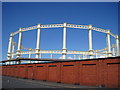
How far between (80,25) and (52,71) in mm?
23840

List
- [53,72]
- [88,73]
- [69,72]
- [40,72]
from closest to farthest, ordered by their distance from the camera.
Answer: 1. [88,73]
2. [69,72]
3. [53,72]
4. [40,72]

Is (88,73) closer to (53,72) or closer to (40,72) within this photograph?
(53,72)

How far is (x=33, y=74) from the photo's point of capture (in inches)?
1137

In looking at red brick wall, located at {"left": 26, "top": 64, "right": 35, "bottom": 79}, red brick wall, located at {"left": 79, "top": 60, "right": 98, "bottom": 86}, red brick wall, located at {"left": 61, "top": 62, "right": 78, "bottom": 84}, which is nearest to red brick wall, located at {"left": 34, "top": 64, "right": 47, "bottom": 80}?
red brick wall, located at {"left": 26, "top": 64, "right": 35, "bottom": 79}

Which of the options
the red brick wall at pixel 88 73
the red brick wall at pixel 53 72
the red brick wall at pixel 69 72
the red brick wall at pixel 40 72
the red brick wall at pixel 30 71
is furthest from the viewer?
the red brick wall at pixel 30 71

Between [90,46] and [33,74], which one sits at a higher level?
[90,46]

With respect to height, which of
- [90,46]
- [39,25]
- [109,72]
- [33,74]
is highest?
[39,25]

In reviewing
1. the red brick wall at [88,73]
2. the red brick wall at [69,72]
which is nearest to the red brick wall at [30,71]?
the red brick wall at [69,72]

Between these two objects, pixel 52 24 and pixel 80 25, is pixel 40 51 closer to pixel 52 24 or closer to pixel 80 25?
pixel 52 24

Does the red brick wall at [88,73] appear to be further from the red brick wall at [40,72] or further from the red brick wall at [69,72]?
the red brick wall at [40,72]

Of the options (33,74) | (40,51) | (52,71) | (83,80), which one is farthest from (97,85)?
(40,51)

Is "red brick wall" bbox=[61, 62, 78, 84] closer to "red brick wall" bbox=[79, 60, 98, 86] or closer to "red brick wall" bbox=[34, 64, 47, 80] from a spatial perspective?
"red brick wall" bbox=[79, 60, 98, 86]

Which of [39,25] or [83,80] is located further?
[39,25]

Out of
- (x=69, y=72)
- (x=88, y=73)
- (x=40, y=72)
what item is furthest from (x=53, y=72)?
(x=88, y=73)
